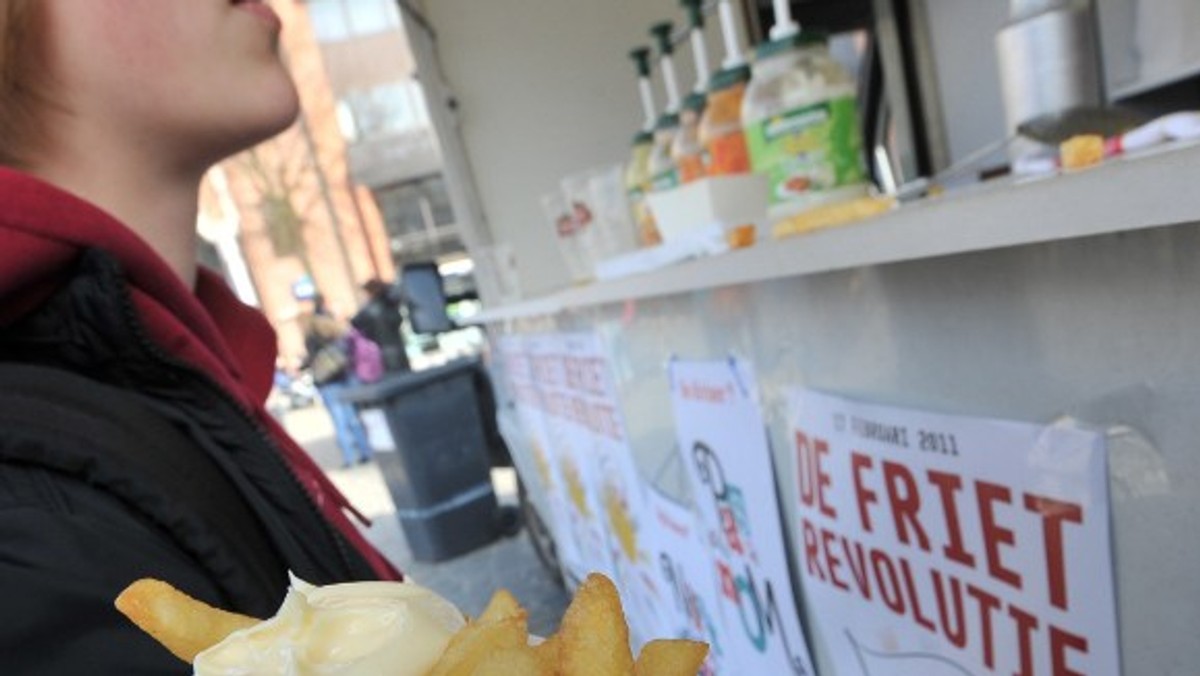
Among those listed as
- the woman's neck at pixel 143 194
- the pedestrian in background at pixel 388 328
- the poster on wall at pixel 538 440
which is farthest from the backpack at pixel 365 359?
the woman's neck at pixel 143 194

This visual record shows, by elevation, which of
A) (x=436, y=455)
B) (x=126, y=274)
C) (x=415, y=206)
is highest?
(x=415, y=206)

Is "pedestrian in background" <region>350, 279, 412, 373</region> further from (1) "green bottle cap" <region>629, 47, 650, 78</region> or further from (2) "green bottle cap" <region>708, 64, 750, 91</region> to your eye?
(2) "green bottle cap" <region>708, 64, 750, 91</region>

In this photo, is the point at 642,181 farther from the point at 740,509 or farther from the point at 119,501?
the point at 119,501

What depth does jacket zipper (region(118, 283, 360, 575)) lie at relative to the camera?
0.97 metres

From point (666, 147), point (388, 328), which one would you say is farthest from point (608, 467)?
point (388, 328)

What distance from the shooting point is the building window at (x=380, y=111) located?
76.1 ft

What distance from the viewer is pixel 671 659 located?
1.69 ft

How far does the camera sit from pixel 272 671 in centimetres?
47

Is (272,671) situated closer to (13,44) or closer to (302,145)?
(13,44)

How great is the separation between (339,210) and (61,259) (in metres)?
24.9

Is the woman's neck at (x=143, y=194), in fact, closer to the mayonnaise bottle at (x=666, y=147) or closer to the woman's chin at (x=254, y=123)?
the woman's chin at (x=254, y=123)

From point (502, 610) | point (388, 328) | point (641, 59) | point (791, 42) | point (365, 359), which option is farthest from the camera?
point (365, 359)

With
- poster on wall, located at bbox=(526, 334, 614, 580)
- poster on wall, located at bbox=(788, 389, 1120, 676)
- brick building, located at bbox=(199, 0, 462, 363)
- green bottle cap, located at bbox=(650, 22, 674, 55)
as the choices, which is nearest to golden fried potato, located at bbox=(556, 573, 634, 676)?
poster on wall, located at bbox=(788, 389, 1120, 676)

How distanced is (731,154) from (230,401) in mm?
1020
